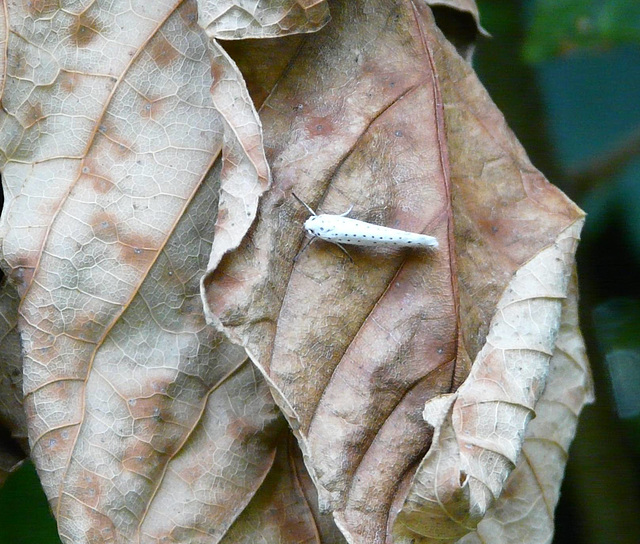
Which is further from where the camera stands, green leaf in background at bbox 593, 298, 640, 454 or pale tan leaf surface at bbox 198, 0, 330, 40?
green leaf in background at bbox 593, 298, 640, 454

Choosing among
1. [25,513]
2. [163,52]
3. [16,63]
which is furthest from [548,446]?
[16,63]

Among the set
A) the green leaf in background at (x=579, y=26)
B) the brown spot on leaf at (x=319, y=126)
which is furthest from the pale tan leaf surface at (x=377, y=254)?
the green leaf in background at (x=579, y=26)

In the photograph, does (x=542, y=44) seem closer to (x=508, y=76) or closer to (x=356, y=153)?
(x=508, y=76)

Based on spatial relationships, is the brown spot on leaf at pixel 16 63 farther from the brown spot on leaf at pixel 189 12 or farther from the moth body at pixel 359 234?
the moth body at pixel 359 234

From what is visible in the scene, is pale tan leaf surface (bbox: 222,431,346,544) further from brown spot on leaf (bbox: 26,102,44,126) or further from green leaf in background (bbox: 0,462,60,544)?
brown spot on leaf (bbox: 26,102,44,126)

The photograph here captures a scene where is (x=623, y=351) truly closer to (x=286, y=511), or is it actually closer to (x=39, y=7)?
(x=286, y=511)

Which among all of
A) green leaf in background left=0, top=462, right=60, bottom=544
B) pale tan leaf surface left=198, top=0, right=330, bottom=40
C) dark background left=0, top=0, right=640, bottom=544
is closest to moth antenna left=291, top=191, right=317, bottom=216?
pale tan leaf surface left=198, top=0, right=330, bottom=40

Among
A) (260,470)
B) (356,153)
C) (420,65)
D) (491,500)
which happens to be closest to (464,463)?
(491,500)
